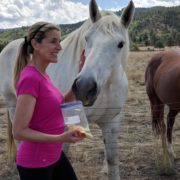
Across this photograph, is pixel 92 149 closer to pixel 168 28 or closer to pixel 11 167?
pixel 11 167

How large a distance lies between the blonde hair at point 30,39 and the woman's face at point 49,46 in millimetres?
24

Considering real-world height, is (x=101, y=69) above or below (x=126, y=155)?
above

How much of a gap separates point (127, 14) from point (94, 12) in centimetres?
31

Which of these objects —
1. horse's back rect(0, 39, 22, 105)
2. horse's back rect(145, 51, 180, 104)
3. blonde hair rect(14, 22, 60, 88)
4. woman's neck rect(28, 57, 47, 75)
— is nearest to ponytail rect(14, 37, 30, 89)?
blonde hair rect(14, 22, 60, 88)

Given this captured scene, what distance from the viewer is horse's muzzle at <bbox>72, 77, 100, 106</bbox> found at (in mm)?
2391

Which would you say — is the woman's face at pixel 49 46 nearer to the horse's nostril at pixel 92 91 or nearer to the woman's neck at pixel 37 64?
the woman's neck at pixel 37 64

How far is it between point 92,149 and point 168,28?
8555 cm

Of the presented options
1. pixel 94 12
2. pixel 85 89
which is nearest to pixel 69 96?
pixel 85 89

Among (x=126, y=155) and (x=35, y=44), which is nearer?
(x=35, y=44)

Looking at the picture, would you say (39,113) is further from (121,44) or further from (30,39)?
(121,44)

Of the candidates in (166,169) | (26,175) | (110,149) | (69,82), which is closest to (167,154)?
(166,169)

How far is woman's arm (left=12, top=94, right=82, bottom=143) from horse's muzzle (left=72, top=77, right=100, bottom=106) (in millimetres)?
694

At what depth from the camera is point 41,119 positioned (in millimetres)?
1882

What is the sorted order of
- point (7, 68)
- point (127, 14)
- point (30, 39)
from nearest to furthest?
point (30, 39) < point (127, 14) < point (7, 68)
